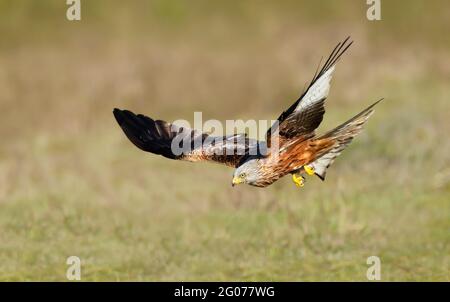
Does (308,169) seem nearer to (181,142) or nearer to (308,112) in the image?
(308,112)

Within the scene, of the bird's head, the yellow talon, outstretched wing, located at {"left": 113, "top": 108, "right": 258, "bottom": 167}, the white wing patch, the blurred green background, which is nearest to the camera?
the white wing patch

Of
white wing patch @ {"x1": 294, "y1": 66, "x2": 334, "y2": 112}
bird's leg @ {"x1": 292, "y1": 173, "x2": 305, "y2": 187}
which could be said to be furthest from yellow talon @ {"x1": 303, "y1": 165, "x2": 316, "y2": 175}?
white wing patch @ {"x1": 294, "y1": 66, "x2": 334, "y2": 112}

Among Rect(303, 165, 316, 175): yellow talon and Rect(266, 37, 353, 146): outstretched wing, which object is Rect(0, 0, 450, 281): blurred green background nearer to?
Rect(303, 165, 316, 175): yellow talon

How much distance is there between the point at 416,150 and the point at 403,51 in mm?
8993

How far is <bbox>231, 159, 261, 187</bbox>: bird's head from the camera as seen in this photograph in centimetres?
1112

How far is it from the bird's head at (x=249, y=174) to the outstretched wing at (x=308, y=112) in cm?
38

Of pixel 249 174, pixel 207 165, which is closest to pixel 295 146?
pixel 249 174

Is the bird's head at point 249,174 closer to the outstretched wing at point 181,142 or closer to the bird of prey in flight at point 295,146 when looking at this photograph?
the bird of prey in flight at point 295,146

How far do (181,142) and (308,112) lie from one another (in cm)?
314

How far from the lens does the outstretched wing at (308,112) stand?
1068 centimetres

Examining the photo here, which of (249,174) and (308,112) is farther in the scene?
(249,174)

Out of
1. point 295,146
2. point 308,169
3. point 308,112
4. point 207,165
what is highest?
point 207,165

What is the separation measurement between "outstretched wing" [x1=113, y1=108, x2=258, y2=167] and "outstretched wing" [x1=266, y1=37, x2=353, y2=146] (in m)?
1.35

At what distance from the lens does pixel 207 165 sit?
971 inches
